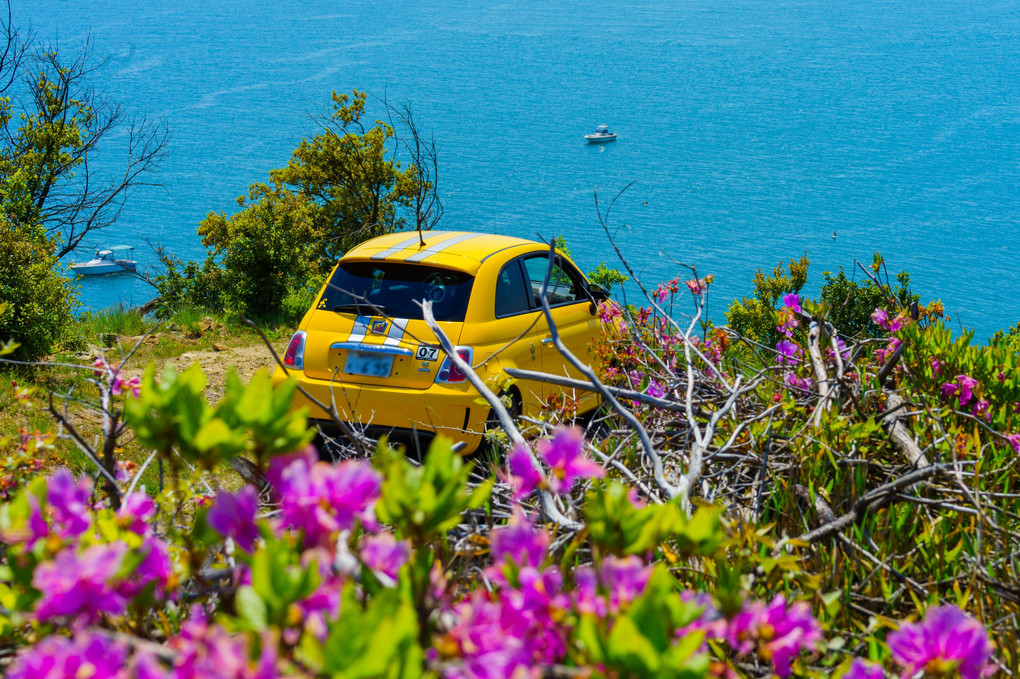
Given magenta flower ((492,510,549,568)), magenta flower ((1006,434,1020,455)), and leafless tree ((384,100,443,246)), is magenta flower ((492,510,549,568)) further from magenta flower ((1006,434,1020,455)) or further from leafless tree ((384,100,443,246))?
Answer: magenta flower ((1006,434,1020,455))

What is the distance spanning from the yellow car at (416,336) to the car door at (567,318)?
0.40ft

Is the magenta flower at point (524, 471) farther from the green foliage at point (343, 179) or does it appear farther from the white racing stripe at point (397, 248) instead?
the green foliage at point (343, 179)

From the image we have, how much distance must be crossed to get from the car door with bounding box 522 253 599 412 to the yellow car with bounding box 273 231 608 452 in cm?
12

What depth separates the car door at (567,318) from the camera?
5852 millimetres

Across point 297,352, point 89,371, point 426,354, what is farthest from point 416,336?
point 89,371

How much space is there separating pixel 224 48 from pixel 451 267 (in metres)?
68.8

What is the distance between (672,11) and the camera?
70875 millimetres

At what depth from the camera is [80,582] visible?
0.94 metres

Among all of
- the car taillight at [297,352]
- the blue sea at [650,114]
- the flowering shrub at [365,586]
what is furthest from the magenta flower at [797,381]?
the blue sea at [650,114]

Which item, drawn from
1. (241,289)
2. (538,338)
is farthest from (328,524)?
(241,289)

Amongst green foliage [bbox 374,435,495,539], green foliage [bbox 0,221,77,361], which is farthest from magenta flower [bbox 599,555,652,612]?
green foliage [bbox 0,221,77,361]

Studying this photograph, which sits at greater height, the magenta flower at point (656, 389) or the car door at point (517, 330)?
the magenta flower at point (656, 389)

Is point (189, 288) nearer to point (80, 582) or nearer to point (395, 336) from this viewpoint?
point (395, 336)

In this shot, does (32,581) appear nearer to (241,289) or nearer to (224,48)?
(241,289)
